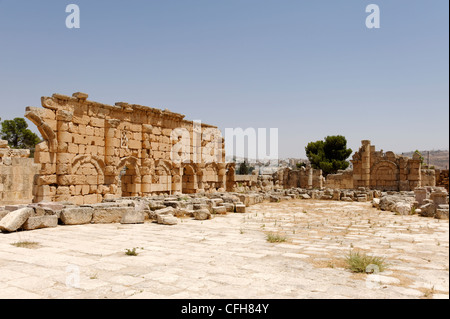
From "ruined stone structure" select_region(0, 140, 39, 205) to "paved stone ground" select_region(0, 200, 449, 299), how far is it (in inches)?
363

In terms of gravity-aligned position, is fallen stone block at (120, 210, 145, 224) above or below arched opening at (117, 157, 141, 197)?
below

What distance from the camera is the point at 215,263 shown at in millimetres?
5355

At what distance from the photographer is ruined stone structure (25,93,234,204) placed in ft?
47.3

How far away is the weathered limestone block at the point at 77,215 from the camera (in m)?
8.91

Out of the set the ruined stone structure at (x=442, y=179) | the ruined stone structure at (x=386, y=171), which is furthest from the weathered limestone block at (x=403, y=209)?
the ruined stone structure at (x=442, y=179)

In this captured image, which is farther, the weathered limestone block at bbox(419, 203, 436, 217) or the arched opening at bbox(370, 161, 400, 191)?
the arched opening at bbox(370, 161, 400, 191)

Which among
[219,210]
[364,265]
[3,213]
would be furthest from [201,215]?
[364,265]

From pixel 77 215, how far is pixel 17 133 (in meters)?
39.4

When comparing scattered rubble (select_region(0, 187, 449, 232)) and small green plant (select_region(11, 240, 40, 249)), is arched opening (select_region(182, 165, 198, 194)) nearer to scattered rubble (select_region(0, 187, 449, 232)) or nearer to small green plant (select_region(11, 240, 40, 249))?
scattered rubble (select_region(0, 187, 449, 232))

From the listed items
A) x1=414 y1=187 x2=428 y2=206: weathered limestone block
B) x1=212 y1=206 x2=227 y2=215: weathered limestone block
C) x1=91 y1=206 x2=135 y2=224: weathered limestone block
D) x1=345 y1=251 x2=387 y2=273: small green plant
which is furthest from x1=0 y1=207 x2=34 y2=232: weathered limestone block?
x1=414 y1=187 x2=428 y2=206: weathered limestone block

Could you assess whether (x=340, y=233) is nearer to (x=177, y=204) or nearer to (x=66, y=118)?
(x=177, y=204)

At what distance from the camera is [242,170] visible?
202 ft

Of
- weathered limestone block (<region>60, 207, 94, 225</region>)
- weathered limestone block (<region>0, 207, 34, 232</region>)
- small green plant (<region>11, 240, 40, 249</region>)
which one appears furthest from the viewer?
weathered limestone block (<region>60, 207, 94, 225</region>)
